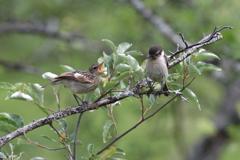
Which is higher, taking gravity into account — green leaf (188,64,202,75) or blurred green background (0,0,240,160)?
blurred green background (0,0,240,160)

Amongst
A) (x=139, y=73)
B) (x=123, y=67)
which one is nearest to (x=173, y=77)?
(x=139, y=73)

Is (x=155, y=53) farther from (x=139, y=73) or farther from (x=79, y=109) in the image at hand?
(x=79, y=109)

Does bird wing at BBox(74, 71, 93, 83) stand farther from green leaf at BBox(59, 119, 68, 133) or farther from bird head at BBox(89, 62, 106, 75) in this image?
green leaf at BBox(59, 119, 68, 133)

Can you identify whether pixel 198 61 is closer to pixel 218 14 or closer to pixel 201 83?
pixel 218 14

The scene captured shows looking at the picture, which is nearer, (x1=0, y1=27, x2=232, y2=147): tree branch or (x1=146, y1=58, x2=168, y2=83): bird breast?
(x1=0, y1=27, x2=232, y2=147): tree branch

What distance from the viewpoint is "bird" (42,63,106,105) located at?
12.1ft

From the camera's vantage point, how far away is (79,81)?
4.12 meters

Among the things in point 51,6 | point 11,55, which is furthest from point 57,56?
point 11,55

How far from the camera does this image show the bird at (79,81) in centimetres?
368

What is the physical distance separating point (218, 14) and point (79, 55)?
9.92 feet

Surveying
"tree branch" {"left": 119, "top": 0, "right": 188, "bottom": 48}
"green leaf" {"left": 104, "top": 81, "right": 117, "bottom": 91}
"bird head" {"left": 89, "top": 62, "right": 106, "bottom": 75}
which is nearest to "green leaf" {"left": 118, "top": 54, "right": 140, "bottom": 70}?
"green leaf" {"left": 104, "top": 81, "right": 117, "bottom": 91}

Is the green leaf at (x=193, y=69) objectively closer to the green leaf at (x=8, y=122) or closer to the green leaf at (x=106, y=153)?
the green leaf at (x=106, y=153)

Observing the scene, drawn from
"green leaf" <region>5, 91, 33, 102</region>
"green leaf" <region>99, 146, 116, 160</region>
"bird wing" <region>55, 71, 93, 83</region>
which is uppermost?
"bird wing" <region>55, 71, 93, 83</region>

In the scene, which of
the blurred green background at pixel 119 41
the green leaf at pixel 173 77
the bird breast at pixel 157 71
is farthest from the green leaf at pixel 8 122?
the blurred green background at pixel 119 41
